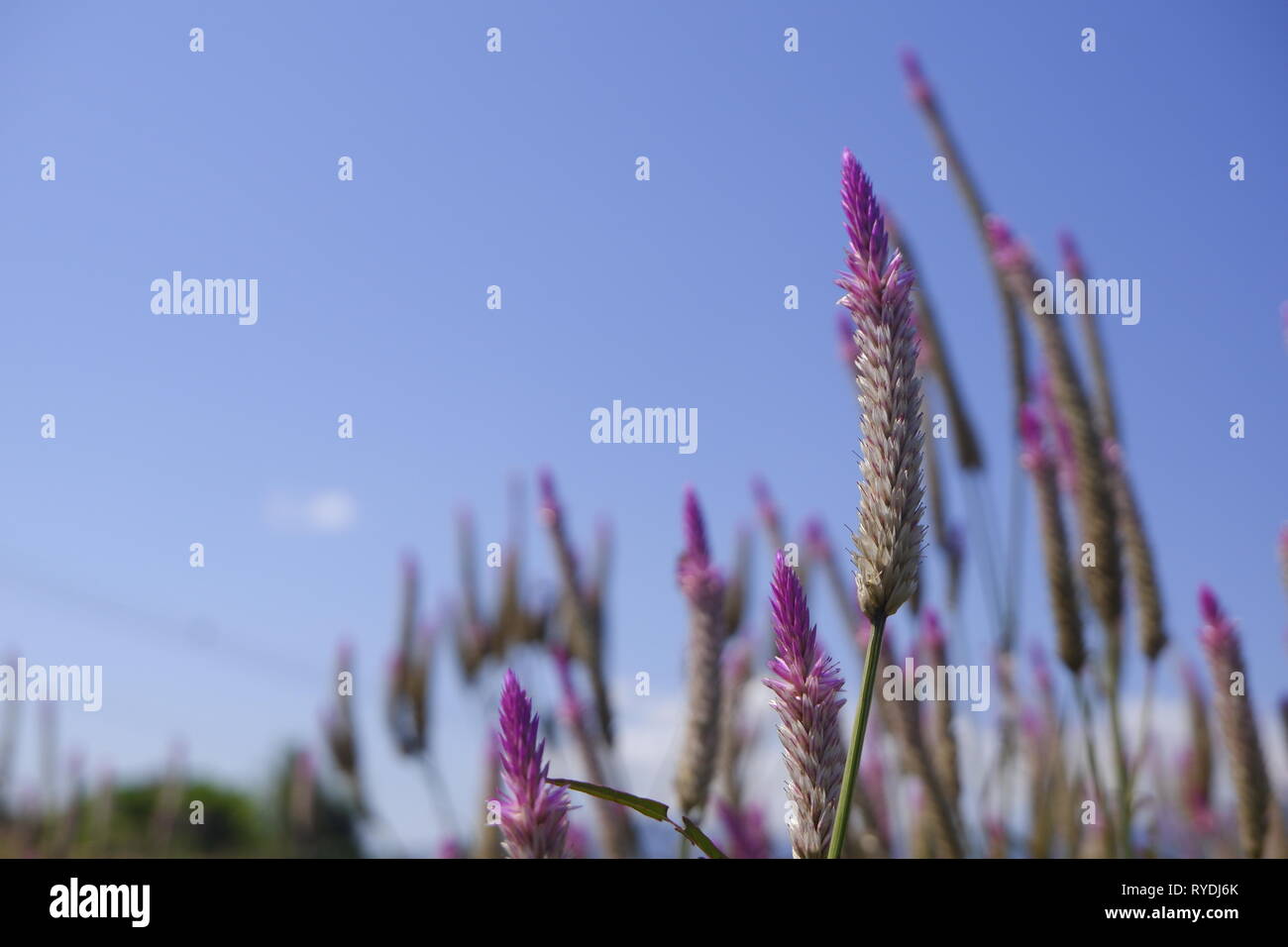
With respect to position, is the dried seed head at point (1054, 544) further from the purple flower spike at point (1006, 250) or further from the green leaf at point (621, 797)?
the green leaf at point (621, 797)

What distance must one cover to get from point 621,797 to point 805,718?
0.55ft

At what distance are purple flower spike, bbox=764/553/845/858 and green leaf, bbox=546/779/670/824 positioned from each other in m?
0.11

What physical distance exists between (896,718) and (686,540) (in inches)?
34.8

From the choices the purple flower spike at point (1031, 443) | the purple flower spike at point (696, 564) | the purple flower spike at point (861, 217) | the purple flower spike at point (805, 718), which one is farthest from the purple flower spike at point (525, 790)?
the purple flower spike at point (1031, 443)


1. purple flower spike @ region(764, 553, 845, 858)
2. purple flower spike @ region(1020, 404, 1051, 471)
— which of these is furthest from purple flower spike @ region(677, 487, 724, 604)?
purple flower spike @ region(1020, 404, 1051, 471)

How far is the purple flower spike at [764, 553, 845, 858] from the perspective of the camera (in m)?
0.86

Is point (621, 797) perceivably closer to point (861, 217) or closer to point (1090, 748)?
point (861, 217)

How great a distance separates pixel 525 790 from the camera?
0.84 m

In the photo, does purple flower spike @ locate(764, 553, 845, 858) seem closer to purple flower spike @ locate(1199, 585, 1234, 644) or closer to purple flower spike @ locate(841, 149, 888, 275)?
purple flower spike @ locate(841, 149, 888, 275)

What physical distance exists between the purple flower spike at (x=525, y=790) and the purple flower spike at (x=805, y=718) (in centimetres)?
20
